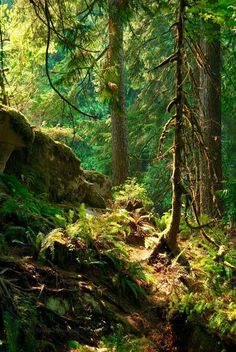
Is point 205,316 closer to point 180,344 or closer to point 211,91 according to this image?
point 180,344

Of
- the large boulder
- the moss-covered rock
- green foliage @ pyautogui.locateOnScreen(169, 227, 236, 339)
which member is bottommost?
green foliage @ pyautogui.locateOnScreen(169, 227, 236, 339)

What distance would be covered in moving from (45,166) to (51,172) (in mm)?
172

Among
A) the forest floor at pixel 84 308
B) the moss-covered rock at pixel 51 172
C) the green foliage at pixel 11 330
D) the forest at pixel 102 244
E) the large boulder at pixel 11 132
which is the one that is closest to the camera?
the green foliage at pixel 11 330

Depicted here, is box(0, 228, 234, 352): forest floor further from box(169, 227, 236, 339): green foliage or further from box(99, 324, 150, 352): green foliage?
box(169, 227, 236, 339): green foliage

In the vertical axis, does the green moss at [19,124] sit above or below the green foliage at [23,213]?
above

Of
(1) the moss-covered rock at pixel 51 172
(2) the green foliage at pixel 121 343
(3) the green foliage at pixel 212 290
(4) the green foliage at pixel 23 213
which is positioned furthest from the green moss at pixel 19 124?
(2) the green foliage at pixel 121 343

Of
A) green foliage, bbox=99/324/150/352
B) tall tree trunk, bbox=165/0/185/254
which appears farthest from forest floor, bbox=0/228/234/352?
tall tree trunk, bbox=165/0/185/254

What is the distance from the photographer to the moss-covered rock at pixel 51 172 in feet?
23.8

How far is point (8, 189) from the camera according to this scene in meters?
6.36

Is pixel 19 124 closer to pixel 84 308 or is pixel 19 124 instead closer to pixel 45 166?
pixel 45 166

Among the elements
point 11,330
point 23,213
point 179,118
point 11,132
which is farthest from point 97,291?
point 11,132

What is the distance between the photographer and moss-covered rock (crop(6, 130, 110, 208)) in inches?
286

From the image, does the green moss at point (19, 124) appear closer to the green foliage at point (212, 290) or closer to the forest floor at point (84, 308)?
the forest floor at point (84, 308)

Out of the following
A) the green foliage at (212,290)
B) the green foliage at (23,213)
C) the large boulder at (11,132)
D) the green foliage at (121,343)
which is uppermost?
the large boulder at (11,132)
